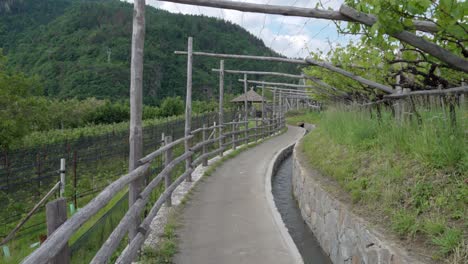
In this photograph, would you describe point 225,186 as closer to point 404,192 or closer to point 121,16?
point 404,192

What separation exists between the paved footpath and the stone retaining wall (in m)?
0.57

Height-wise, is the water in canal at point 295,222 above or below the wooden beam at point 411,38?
below

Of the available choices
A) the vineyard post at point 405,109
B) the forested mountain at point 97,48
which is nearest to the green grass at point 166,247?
the vineyard post at point 405,109

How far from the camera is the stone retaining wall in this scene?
3131mm

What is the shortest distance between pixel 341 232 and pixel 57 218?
310 cm

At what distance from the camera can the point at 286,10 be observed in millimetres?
3273

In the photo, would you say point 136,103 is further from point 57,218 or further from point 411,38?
point 411,38

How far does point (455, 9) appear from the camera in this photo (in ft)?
8.46

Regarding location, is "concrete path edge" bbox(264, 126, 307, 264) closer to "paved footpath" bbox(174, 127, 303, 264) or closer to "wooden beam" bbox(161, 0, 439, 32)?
"paved footpath" bbox(174, 127, 303, 264)

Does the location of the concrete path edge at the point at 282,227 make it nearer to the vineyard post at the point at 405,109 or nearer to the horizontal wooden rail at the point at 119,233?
the horizontal wooden rail at the point at 119,233

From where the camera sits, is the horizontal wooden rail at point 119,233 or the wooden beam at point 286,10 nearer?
the horizontal wooden rail at point 119,233

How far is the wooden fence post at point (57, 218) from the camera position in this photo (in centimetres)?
194

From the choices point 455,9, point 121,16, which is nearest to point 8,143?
point 455,9

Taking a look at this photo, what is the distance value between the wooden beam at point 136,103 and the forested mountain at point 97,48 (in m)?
47.3
